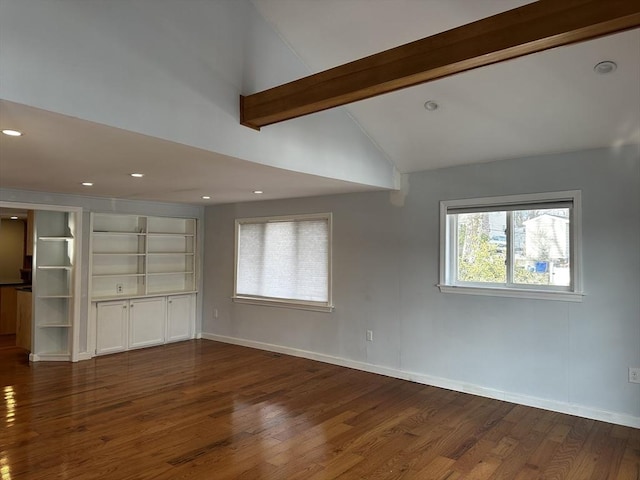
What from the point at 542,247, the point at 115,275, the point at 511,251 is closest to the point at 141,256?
the point at 115,275

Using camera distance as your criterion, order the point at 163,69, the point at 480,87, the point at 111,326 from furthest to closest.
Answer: the point at 111,326
the point at 480,87
the point at 163,69

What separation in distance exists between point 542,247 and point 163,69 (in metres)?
3.61

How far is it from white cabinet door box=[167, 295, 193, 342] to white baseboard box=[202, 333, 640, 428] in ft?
3.91

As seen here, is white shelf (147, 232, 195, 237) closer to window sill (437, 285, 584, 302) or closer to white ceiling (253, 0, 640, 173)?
white ceiling (253, 0, 640, 173)

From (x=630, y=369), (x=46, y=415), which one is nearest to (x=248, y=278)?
(x=46, y=415)

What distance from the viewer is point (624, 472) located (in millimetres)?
2943

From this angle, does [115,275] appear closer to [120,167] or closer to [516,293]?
[120,167]

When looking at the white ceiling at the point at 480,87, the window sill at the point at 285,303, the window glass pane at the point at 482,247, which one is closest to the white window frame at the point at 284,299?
the window sill at the point at 285,303

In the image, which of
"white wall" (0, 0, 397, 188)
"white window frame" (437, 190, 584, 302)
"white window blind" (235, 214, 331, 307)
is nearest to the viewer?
"white wall" (0, 0, 397, 188)

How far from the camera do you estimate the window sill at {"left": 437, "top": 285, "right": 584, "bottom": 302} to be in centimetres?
396

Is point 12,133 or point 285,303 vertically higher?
point 12,133

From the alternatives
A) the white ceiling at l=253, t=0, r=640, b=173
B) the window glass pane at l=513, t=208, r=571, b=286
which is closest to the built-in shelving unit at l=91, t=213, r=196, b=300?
the white ceiling at l=253, t=0, r=640, b=173

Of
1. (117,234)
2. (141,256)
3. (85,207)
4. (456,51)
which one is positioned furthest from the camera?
(141,256)

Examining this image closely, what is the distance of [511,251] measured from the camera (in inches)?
173
